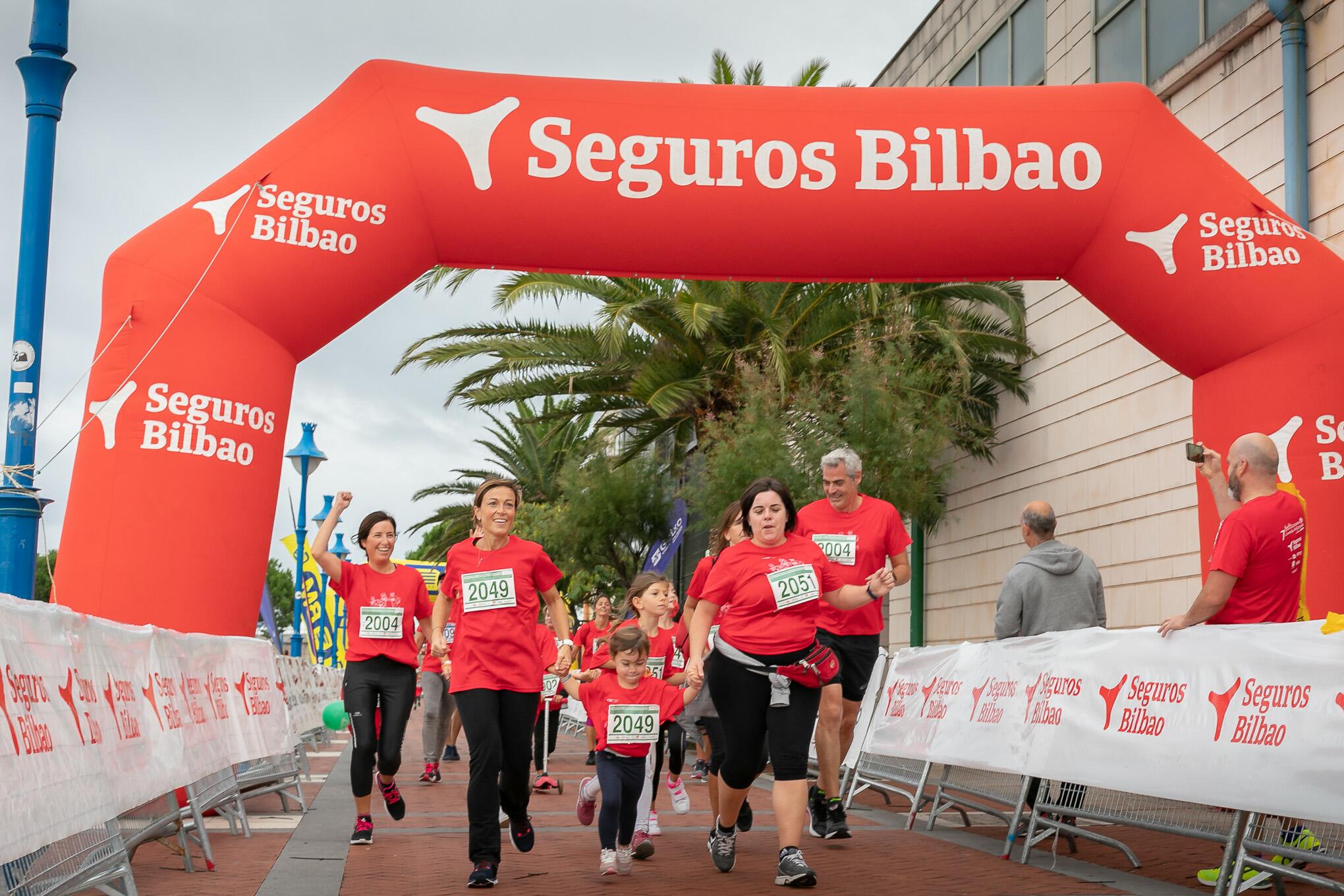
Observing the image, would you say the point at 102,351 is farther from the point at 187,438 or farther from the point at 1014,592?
the point at 1014,592

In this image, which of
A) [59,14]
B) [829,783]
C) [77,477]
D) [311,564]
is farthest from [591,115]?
[311,564]

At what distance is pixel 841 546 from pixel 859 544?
113 millimetres

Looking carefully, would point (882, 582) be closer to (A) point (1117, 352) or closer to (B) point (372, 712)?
(B) point (372, 712)

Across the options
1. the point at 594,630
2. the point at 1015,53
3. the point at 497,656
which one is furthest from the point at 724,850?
the point at 1015,53

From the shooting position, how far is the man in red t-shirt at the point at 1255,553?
249 inches

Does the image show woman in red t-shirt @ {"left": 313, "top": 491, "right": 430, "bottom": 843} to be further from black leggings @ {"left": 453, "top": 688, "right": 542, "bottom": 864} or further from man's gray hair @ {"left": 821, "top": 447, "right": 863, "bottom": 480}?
man's gray hair @ {"left": 821, "top": 447, "right": 863, "bottom": 480}

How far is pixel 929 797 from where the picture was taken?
9.80 meters

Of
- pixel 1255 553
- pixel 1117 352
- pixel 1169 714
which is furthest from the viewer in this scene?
pixel 1117 352

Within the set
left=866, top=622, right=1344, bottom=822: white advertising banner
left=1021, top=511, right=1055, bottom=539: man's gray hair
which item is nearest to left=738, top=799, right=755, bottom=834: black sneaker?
left=866, top=622, right=1344, bottom=822: white advertising banner

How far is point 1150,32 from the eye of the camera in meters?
16.3

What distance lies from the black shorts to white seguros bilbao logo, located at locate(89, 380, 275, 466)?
4.11 metres

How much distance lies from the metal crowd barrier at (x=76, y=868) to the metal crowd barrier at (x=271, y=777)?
3452mm

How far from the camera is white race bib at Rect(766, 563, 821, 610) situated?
6629 mm

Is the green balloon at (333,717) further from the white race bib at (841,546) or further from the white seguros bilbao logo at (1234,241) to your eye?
the white seguros bilbao logo at (1234,241)
